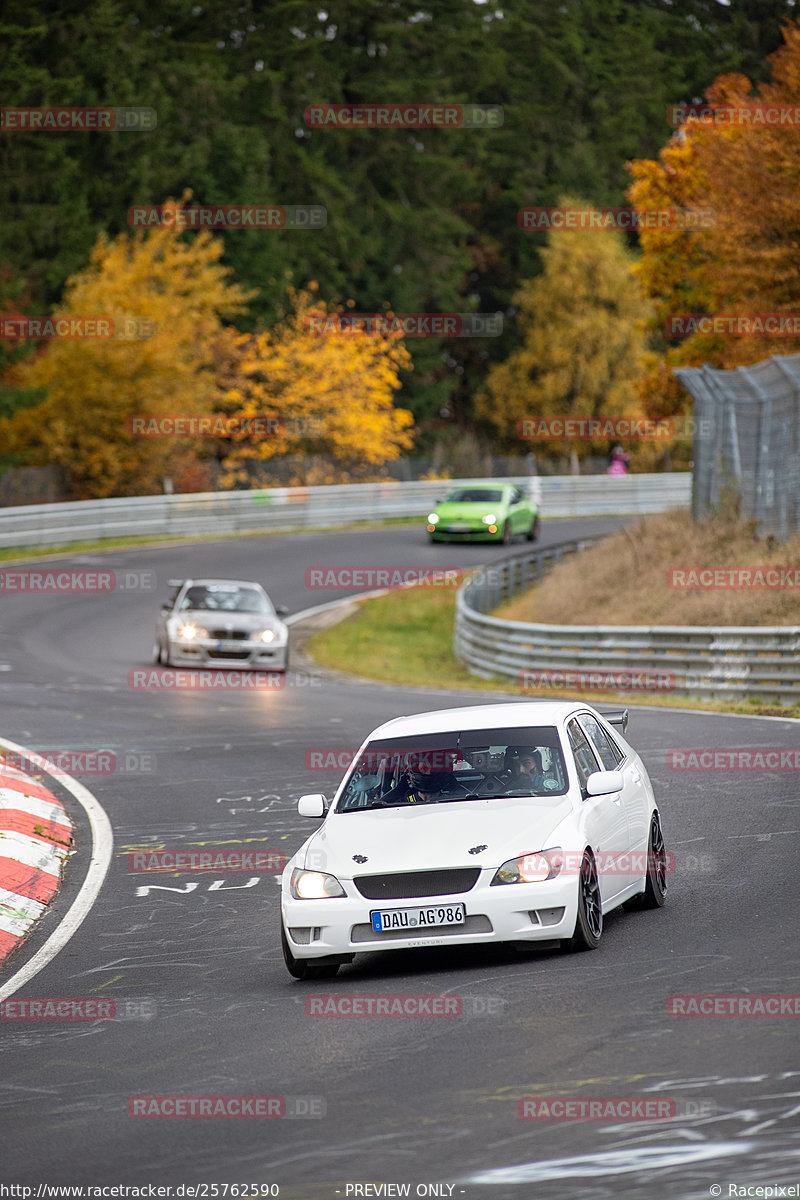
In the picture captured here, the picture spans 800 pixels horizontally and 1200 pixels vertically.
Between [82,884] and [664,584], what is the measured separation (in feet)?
61.8

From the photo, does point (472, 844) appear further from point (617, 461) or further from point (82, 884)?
point (617, 461)

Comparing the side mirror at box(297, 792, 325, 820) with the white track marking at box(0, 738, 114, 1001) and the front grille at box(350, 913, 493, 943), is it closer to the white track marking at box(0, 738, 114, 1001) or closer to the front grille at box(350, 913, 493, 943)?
the front grille at box(350, 913, 493, 943)

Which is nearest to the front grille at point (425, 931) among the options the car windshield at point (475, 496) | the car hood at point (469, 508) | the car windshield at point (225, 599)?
the car windshield at point (225, 599)

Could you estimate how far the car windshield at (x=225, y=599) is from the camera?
91.8ft

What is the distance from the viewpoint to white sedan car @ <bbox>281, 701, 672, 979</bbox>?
8.89m

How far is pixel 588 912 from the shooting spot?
9219 millimetres

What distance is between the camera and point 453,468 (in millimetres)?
66812

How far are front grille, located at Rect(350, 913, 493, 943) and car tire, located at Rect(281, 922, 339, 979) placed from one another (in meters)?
0.34

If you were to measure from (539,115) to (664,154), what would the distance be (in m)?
46.4

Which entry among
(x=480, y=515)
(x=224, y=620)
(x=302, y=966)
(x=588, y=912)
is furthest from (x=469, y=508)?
(x=302, y=966)

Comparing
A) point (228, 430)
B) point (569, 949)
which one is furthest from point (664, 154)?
point (569, 949)

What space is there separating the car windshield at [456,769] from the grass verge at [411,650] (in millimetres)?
12462

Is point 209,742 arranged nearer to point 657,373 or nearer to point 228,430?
point 657,373

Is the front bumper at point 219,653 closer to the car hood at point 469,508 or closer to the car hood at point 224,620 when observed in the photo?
the car hood at point 224,620
